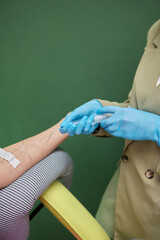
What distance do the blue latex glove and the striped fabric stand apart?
0.87 ft

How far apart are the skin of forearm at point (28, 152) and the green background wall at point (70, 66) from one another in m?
0.50

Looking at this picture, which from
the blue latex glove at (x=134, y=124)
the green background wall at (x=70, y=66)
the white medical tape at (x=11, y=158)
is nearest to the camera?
the blue latex glove at (x=134, y=124)

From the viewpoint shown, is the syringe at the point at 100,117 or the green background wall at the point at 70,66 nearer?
the syringe at the point at 100,117

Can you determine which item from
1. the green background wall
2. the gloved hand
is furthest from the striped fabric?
the green background wall

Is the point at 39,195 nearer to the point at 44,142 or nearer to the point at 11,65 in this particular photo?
the point at 44,142

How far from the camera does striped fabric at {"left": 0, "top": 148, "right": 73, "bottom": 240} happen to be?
72cm

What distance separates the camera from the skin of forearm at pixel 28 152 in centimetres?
77

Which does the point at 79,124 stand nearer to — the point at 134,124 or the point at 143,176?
the point at 134,124

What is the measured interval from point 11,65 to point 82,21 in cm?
51

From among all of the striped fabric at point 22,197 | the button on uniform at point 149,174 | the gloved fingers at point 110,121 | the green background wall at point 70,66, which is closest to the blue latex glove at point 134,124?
the gloved fingers at point 110,121

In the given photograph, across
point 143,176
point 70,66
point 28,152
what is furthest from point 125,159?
point 70,66

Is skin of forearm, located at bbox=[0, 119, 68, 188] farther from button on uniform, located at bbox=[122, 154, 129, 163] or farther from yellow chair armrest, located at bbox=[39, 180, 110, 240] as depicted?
button on uniform, located at bbox=[122, 154, 129, 163]

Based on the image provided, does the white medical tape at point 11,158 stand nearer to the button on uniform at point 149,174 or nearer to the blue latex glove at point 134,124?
the blue latex glove at point 134,124

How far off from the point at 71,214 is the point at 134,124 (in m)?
0.37
